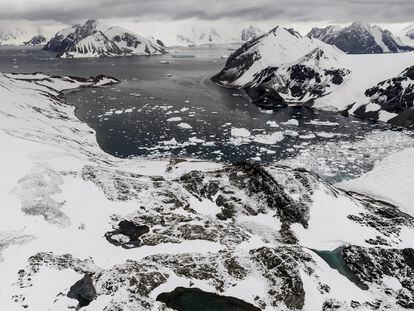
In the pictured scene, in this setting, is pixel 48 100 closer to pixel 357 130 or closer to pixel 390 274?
pixel 357 130

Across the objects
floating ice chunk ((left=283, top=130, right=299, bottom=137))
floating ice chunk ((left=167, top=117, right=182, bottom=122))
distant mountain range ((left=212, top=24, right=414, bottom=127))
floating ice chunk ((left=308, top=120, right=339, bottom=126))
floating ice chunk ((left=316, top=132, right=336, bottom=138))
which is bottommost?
floating ice chunk ((left=308, top=120, right=339, bottom=126))

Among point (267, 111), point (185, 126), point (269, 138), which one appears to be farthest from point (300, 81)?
point (185, 126)

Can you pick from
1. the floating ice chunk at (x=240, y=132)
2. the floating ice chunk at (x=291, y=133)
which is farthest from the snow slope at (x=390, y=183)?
the floating ice chunk at (x=240, y=132)

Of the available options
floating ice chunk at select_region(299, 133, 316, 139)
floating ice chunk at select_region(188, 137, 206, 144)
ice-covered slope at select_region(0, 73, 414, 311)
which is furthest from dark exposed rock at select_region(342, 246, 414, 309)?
floating ice chunk at select_region(299, 133, 316, 139)

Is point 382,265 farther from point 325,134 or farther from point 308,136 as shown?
point 325,134

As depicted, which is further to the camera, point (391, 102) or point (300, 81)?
point (300, 81)

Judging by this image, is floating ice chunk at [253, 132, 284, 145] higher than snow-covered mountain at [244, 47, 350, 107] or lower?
lower

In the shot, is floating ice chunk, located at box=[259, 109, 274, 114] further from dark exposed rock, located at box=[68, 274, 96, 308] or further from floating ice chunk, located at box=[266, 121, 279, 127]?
dark exposed rock, located at box=[68, 274, 96, 308]
